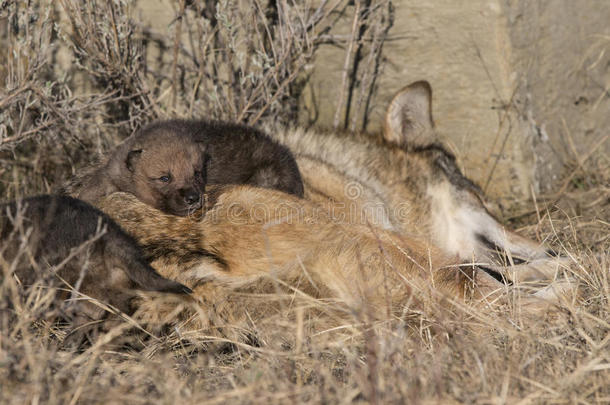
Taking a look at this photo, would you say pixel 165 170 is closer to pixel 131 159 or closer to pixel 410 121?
pixel 131 159

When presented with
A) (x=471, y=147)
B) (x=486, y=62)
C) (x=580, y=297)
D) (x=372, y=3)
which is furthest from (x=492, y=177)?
→ (x=580, y=297)

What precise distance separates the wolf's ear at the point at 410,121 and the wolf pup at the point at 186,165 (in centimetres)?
90

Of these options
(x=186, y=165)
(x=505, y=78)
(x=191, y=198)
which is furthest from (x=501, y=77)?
(x=191, y=198)

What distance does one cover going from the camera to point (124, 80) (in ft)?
14.6

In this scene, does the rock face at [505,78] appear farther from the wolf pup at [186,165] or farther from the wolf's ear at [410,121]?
the wolf pup at [186,165]

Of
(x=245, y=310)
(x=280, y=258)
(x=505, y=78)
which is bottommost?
(x=245, y=310)

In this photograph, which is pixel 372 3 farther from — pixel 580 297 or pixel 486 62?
pixel 580 297

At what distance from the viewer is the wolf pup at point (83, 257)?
2637 millimetres

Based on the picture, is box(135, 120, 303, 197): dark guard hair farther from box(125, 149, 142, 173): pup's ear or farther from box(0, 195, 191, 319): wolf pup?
box(0, 195, 191, 319): wolf pup

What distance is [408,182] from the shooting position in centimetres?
431

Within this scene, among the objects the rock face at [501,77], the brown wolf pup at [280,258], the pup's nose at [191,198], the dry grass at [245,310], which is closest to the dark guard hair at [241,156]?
the brown wolf pup at [280,258]

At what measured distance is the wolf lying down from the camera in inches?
113

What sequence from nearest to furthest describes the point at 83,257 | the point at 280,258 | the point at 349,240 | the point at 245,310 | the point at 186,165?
the point at 83,257, the point at 245,310, the point at 280,258, the point at 349,240, the point at 186,165

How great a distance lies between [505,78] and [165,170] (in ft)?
8.18
